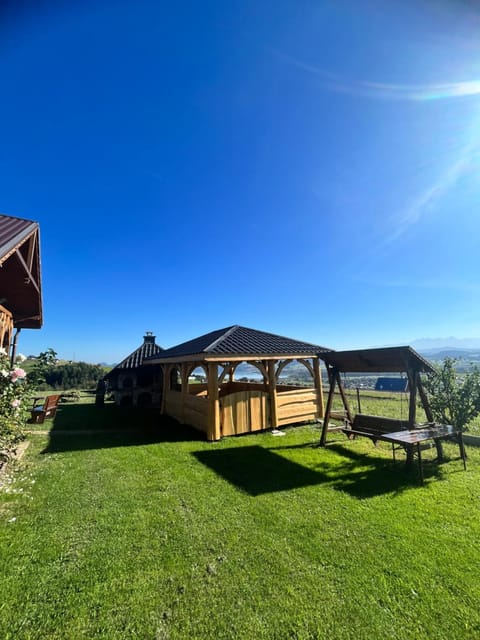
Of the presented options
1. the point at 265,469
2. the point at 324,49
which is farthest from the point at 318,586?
the point at 324,49

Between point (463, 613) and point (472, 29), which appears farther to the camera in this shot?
point (472, 29)

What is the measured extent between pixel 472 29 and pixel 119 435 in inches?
503

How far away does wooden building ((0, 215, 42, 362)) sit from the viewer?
5211mm

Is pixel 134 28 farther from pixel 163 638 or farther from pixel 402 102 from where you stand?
pixel 163 638

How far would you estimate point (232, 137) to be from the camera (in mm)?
9484

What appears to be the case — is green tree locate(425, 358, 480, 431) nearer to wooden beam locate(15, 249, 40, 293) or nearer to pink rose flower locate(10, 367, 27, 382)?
pink rose flower locate(10, 367, 27, 382)

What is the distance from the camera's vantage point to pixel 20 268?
6.39 m

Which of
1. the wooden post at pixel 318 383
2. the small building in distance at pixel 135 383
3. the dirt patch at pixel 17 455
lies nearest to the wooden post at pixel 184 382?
the dirt patch at pixel 17 455

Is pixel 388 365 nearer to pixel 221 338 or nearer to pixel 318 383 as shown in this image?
pixel 318 383

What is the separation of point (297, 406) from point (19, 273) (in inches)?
366

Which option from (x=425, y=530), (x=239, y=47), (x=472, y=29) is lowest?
(x=425, y=530)

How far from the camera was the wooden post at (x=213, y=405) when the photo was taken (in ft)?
26.8

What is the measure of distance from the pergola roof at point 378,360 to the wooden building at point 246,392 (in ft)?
3.06

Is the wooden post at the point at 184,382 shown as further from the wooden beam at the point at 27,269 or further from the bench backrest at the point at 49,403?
the bench backrest at the point at 49,403
